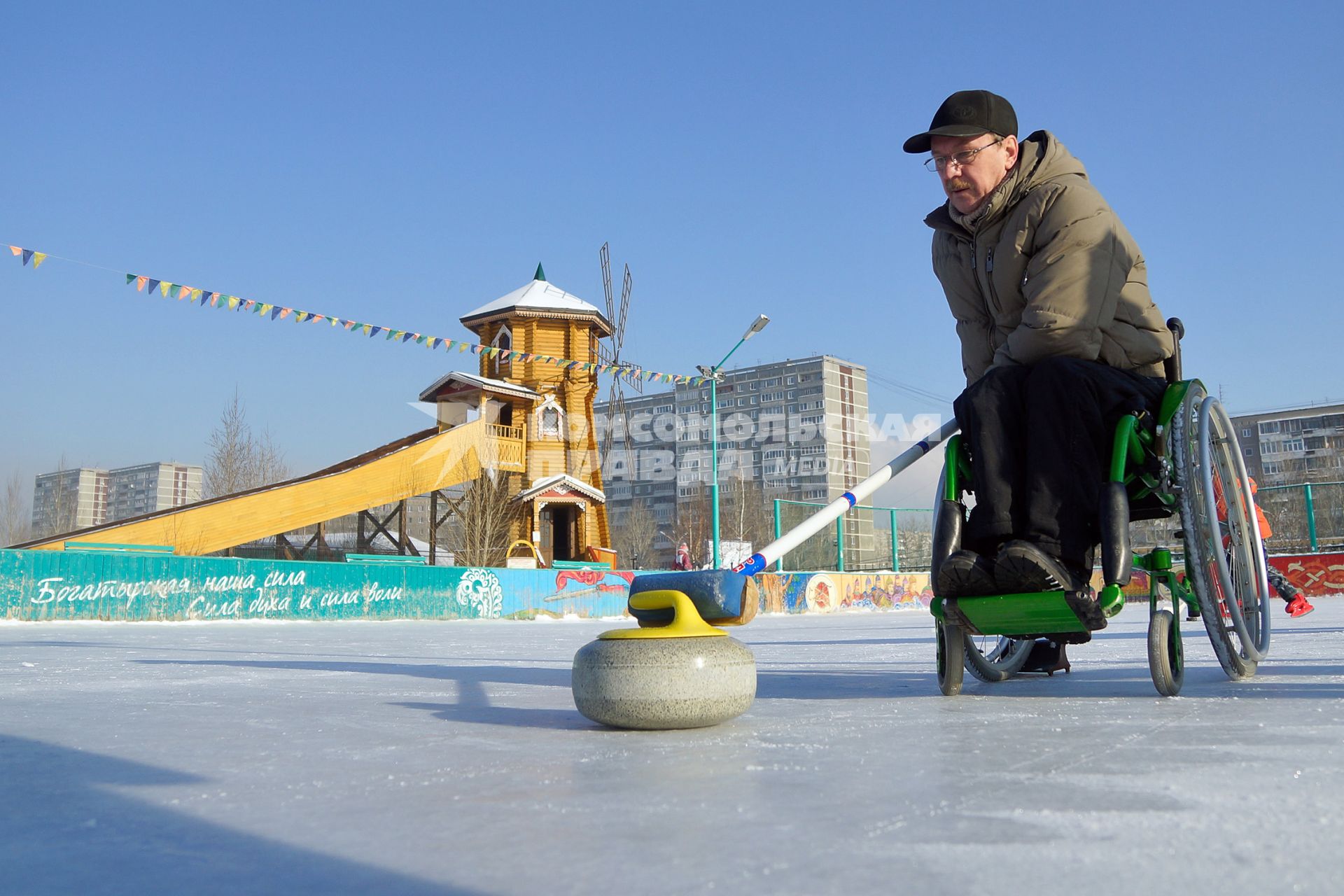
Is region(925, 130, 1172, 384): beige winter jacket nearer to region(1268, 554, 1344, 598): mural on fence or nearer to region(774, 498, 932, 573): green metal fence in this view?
region(774, 498, 932, 573): green metal fence

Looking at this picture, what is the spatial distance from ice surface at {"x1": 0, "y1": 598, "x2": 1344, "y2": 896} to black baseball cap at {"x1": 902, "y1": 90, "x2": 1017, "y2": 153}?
1804 millimetres

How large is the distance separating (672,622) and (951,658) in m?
1.18

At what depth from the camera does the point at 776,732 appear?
2.44 meters

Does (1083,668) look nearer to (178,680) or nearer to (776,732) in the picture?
(776,732)

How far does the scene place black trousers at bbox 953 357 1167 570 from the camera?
2.86 metres

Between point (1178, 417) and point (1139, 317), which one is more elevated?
point (1139, 317)

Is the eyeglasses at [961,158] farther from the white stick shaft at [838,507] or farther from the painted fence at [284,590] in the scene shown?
the painted fence at [284,590]

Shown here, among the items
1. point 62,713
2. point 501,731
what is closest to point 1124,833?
point 501,731

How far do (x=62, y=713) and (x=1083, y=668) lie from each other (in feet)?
13.2

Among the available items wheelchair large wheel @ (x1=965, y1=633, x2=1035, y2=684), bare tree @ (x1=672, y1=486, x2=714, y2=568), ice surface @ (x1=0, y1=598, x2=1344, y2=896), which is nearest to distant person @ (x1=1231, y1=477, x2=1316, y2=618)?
ice surface @ (x1=0, y1=598, x2=1344, y2=896)

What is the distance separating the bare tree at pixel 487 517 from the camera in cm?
2898

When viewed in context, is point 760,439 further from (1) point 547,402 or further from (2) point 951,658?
(2) point 951,658

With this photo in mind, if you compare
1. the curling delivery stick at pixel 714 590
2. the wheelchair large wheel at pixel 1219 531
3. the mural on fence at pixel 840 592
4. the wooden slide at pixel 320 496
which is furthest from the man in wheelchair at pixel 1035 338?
the mural on fence at pixel 840 592

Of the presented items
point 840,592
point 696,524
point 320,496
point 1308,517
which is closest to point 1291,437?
point 696,524
